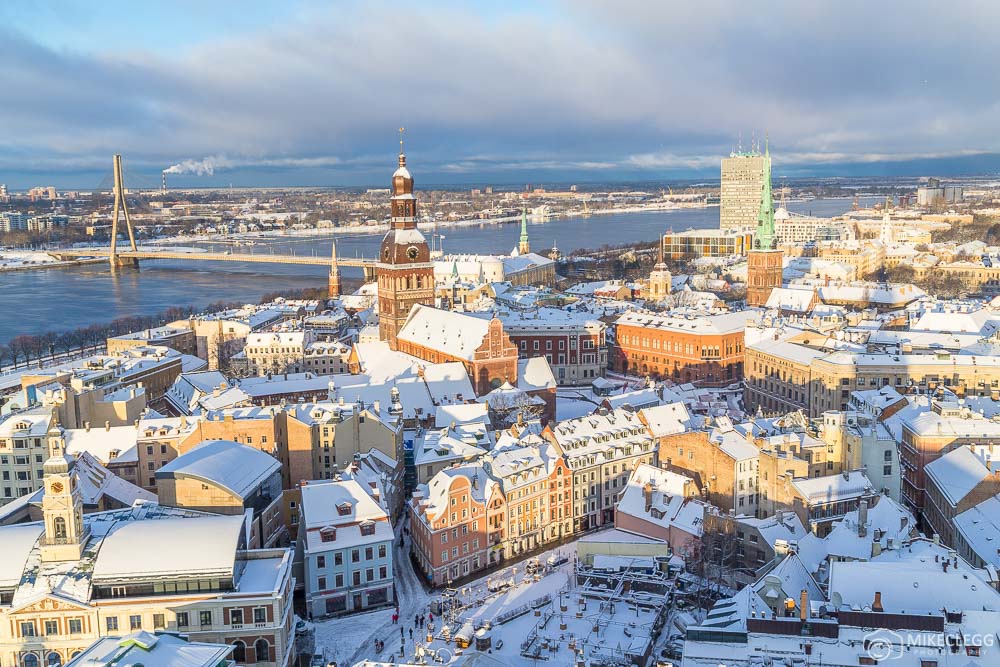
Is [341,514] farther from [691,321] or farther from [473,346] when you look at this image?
[691,321]

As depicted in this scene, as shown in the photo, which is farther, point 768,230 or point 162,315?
point 162,315

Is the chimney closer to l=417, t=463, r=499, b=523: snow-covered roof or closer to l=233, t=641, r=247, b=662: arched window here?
l=417, t=463, r=499, b=523: snow-covered roof

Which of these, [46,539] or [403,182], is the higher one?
[403,182]

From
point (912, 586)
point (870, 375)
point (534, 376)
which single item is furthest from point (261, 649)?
point (870, 375)

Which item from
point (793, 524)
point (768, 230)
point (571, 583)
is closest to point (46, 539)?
point (571, 583)


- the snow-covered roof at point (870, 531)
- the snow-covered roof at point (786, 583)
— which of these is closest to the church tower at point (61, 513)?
the snow-covered roof at point (786, 583)

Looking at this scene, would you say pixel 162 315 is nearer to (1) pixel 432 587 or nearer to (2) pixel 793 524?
(1) pixel 432 587

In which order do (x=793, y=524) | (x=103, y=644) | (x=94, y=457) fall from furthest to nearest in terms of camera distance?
(x=94, y=457) → (x=793, y=524) → (x=103, y=644)
